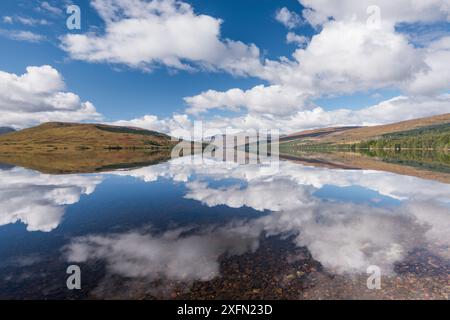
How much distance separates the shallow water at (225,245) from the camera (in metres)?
13.4

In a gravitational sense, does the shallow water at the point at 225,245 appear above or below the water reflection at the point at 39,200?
below

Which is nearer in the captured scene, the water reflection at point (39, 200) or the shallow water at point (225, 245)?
the shallow water at point (225, 245)

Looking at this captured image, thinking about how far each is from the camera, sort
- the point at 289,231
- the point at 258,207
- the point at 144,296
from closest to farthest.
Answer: the point at 144,296 < the point at 289,231 < the point at 258,207

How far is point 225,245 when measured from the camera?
18.7 metres

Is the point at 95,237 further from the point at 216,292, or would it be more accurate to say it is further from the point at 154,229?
the point at 216,292

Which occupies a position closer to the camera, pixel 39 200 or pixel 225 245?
pixel 225 245

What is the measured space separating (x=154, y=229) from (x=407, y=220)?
22.4 meters

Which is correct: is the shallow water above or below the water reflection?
below

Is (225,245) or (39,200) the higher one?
(39,200)

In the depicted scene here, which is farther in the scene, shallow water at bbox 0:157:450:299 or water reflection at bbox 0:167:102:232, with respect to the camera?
water reflection at bbox 0:167:102:232

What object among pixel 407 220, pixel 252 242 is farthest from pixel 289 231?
pixel 407 220

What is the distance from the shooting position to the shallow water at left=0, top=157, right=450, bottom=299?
44.0ft
